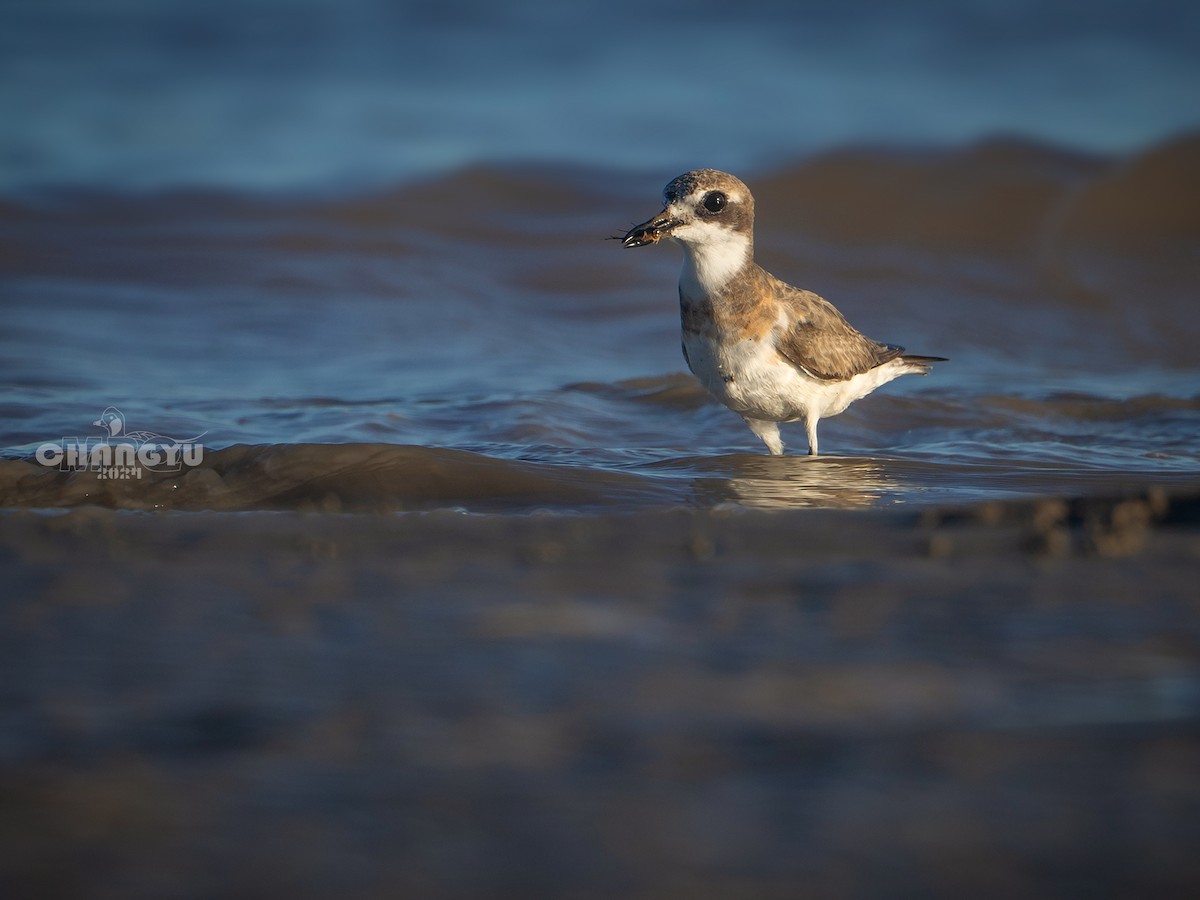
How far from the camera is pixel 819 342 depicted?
671 centimetres

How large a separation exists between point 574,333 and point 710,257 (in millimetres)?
4492

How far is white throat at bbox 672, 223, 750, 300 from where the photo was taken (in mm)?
6523

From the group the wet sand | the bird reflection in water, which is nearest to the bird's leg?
the bird reflection in water

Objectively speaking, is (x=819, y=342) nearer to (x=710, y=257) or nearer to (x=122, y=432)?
(x=710, y=257)

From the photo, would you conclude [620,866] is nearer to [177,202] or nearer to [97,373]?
[97,373]

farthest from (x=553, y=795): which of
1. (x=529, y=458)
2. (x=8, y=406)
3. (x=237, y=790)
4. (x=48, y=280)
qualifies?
(x=48, y=280)

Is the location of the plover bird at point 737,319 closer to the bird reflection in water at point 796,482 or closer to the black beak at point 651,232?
the black beak at point 651,232

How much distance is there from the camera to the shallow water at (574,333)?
19.0 feet

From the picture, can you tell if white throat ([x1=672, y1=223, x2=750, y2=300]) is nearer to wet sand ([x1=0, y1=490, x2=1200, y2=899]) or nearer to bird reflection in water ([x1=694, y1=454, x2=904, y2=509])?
bird reflection in water ([x1=694, y1=454, x2=904, y2=509])

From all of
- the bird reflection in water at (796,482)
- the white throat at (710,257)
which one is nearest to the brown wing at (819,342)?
the white throat at (710,257)

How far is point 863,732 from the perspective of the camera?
8.53 ft

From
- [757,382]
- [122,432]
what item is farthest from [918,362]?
[122,432]

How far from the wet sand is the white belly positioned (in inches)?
96.3

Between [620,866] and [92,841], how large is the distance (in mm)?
877
